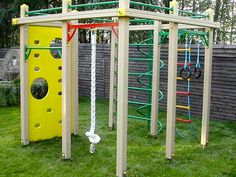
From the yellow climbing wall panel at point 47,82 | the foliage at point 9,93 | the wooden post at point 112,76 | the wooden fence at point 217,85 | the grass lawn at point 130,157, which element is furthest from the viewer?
the foliage at point 9,93

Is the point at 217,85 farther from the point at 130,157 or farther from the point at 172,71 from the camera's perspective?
the point at 130,157

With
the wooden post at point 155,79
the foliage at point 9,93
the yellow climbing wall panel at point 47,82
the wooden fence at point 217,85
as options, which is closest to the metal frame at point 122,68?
the wooden post at point 155,79

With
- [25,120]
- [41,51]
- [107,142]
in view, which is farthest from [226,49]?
[25,120]

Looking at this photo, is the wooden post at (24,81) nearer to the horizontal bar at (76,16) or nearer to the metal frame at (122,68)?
the metal frame at (122,68)

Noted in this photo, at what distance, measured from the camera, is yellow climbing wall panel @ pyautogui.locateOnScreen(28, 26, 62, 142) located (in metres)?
5.46

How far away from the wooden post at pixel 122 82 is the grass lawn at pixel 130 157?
1.09 ft

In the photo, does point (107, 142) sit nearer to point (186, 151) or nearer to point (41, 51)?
point (186, 151)

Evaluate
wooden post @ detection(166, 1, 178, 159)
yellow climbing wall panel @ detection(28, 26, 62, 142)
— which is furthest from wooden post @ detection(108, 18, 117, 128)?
wooden post @ detection(166, 1, 178, 159)

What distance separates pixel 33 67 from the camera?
547 centimetres

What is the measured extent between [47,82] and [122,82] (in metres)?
2.15

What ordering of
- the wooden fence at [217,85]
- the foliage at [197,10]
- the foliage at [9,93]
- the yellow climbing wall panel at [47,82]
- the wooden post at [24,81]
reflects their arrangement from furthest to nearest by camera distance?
the foliage at [197,10]
the foliage at [9,93]
the wooden fence at [217,85]
the yellow climbing wall panel at [47,82]
the wooden post at [24,81]

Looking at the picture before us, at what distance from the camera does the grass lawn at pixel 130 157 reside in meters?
4.31

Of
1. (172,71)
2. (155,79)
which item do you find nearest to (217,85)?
(155,79)

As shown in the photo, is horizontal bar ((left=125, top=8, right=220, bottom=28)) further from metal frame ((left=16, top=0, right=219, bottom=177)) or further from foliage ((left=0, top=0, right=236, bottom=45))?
foliage ((left=0, top=0, right=236, bottom=45))
